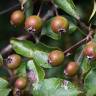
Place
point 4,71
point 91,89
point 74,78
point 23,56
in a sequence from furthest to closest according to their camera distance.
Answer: point 4,71
point 23,56
point 74,78
point 91,89

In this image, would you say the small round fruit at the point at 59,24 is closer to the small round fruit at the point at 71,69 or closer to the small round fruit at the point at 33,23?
the small round fruit at the point at 33,23

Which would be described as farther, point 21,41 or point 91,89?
point 21,41

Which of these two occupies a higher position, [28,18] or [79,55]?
[28,18]

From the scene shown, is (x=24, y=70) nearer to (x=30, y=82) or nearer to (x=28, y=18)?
(x=30, y=82)

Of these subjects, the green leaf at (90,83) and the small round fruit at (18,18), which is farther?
the small round fruit at (18,18)

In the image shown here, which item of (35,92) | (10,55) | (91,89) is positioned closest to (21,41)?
(10,55)

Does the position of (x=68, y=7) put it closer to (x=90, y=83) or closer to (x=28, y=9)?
(x=28, y=9)

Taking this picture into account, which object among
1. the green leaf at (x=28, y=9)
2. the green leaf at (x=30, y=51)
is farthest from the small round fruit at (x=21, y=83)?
the green leaf at (x=28, y=9)
